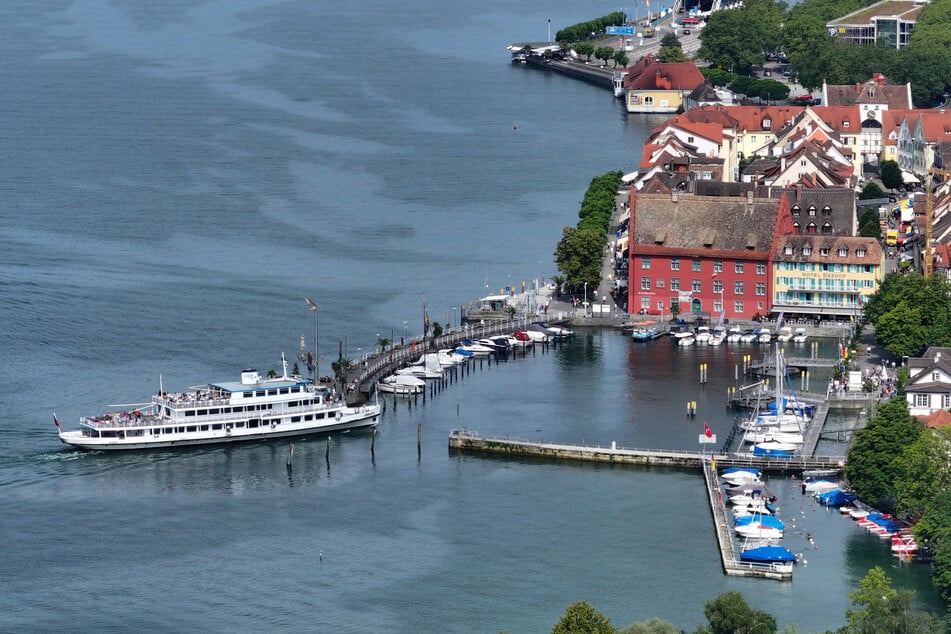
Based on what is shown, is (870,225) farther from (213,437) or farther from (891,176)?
(213,437)

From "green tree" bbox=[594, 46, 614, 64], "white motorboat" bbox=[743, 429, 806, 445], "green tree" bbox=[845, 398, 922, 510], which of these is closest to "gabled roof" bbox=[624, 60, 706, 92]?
"green tree" bbox=[594, 46, 614, 64]

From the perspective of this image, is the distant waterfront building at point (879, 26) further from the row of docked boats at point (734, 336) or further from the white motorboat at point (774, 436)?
the white motorboat at point (774, 436)

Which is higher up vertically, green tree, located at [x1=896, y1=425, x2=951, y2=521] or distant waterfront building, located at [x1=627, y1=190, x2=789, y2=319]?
distant waterfront building, located at [x1=627, y1=190, x2=789, y2=319]

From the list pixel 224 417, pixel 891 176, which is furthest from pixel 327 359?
pixel 891 176

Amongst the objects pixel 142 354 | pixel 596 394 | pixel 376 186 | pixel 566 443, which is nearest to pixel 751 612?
pixel 566 443

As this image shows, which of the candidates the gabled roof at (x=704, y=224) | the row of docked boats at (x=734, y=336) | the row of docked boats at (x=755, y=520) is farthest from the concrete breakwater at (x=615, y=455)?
the gabled roof at (x=704, y=224)

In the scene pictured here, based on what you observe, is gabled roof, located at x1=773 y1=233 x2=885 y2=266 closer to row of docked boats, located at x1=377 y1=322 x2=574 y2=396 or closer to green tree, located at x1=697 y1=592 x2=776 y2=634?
row of docked boats, located at x1=377 y1=322 x2=574 y2=396

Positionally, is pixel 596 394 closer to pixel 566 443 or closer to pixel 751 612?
pixel 566 443
